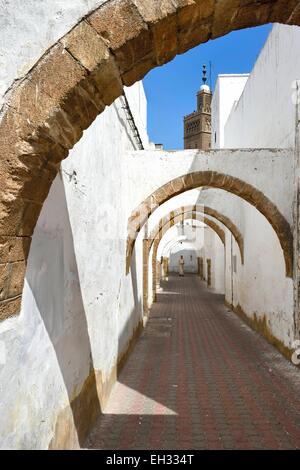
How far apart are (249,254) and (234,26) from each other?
820cm

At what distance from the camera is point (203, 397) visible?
202 inches

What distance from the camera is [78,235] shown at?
3.74 metres

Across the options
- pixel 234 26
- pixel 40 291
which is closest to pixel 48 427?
pixel 40 291

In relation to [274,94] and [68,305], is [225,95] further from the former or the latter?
[68,305]

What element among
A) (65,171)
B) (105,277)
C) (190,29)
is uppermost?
(190,29)

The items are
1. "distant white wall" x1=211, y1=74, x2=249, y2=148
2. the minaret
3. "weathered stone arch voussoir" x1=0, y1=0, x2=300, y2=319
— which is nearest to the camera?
"weathered stone arch voussoir" x1=0, y1=0, x2=300, y2=319

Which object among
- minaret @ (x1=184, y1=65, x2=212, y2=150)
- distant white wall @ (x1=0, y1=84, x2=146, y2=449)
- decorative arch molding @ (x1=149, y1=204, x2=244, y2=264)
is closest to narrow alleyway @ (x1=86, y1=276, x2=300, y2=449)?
distant white wall @ (x1=0, y1=84, x2=146, y2=449)

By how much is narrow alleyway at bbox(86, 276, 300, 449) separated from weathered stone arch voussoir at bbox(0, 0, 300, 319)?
272cm

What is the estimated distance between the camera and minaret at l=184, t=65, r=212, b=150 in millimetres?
42303

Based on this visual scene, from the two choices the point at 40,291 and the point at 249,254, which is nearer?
the point at 40,291

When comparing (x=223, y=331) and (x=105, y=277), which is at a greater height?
(x=105, y=277)

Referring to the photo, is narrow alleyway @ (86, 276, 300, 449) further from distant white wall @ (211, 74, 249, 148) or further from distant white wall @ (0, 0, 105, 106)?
distant white wall @ (211, 74, 249, 148)
